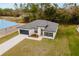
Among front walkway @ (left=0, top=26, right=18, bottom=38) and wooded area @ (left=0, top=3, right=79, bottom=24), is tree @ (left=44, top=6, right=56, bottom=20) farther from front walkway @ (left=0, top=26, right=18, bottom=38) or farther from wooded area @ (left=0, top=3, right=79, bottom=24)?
front walkway @ (left=0, top=26, right=18, bottom=38)

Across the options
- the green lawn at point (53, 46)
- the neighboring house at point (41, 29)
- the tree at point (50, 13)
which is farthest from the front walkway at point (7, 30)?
the tree at point (50, 13)

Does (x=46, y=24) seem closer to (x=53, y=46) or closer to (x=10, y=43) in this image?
(x=53, y=46)

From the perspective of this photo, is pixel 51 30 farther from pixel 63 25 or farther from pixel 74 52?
pixel 74 52

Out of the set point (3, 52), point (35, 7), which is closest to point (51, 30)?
point (35, 7)

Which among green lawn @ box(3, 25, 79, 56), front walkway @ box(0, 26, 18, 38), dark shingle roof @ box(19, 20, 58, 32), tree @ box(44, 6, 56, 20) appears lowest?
green lawn @ box(3, 25, 79, 56)

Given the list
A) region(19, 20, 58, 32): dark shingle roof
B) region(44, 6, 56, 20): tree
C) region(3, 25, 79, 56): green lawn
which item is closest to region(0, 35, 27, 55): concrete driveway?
region(3, 25, 79, 56): green lawn

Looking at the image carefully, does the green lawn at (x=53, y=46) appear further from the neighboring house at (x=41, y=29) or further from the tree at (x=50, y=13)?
the tree at (x=50, y=13)

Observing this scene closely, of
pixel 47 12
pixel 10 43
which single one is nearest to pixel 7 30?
pixel 10 43
